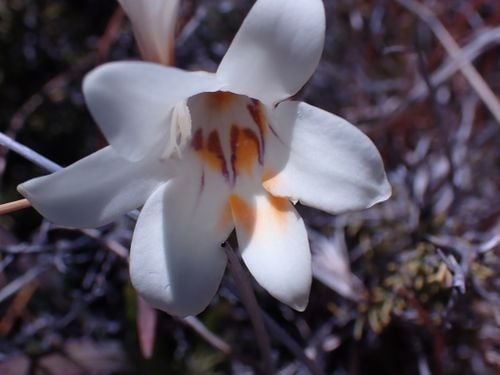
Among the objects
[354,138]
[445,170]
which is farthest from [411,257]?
[354,138]

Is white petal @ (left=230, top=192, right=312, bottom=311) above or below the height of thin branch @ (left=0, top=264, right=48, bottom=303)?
above

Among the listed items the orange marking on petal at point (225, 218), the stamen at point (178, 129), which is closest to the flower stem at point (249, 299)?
the orange marking on petal at point (225, 218)

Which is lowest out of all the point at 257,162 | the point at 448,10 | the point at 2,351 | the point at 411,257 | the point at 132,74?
the point at 2,351

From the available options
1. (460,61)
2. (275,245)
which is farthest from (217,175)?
(460,61)

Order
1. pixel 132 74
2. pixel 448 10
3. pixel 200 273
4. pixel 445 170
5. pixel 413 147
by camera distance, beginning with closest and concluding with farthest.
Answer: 1. pixel 132 74
2. pixel 200 273
3. pixel 445 170
4. pixel 413 147
5. pixel 448 10

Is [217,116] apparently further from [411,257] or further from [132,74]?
[411,257]

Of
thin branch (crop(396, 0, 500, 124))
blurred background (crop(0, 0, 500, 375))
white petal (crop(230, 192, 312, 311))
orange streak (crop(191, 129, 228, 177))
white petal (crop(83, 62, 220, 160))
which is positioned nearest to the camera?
white petal (crop(83, 62, 220, 160))

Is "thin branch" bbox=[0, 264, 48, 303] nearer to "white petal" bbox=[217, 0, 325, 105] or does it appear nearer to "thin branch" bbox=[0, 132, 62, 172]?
"thin branch" bbox=[0, 132, 62, 172]

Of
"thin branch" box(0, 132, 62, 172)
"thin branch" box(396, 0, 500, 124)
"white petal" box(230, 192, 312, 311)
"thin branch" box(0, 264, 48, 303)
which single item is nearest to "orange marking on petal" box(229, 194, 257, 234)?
"white petal" box(230, 192, 312, 311)
